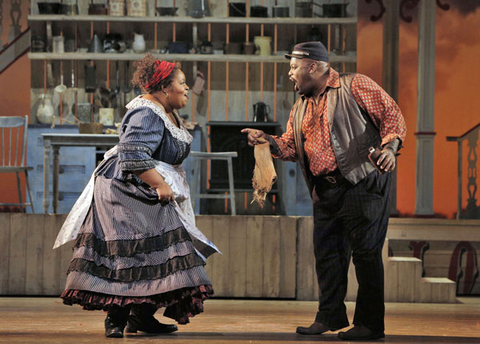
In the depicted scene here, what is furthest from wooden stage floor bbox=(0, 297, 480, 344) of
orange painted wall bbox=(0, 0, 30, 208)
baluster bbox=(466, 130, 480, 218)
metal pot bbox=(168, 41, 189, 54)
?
metal pot bbox=(168, 41, 189, 54)

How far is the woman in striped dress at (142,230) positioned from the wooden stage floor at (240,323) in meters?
0.17

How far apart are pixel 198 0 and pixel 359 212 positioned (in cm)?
516

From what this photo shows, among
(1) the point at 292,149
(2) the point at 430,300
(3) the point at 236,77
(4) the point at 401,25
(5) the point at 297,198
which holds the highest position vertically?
(4) the point at 401,25

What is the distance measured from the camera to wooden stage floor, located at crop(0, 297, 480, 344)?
2.99m

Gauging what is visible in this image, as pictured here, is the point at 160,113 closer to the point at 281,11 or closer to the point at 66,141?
the point at 66,141

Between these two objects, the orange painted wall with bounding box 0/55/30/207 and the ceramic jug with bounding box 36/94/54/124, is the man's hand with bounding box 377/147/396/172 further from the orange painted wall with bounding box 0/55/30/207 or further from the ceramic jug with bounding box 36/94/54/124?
the orange painted wall with bounding box 0/55/30/207

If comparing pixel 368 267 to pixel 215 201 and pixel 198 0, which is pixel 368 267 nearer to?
pixel 215 201

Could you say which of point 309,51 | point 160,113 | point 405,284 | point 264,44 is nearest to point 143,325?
point 160,113

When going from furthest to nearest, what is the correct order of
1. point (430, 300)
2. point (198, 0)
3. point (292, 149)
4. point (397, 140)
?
1. point (198, 0)
2. point (430, 300)
3. point (292, 149)
4. point (397, 140)

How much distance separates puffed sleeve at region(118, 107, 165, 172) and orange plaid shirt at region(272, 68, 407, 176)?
1.89 ft

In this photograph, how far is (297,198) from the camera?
303 inches

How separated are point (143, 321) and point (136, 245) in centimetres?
39

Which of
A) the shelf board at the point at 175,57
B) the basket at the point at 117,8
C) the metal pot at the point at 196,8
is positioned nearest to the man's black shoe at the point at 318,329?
the shelf board at the point at 175,57

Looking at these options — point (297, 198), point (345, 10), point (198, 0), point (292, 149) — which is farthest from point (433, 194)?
point (292, 149)
